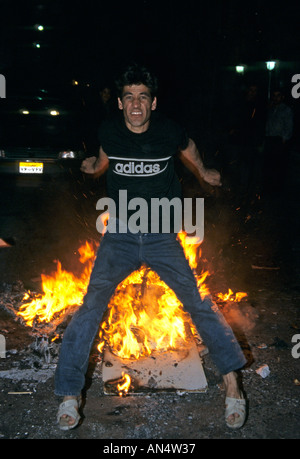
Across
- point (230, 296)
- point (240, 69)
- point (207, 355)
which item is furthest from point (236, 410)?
point (240, 69)

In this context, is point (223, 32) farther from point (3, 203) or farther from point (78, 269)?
point (78, 269)

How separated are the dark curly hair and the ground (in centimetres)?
243

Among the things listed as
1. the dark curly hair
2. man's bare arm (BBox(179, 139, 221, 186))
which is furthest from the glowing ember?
the dark curly hair

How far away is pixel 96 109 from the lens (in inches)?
426

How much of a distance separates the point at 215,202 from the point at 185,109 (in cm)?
896

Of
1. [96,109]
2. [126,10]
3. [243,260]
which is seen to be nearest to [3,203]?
[96,109]

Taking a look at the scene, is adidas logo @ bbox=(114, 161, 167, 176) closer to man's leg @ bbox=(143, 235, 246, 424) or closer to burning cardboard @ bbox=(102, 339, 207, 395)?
man's leg @ bbox=(143, 235, 246, 424)

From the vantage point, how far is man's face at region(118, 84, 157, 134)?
11.2 ft

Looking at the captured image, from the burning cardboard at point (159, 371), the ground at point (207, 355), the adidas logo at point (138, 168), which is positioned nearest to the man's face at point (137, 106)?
the adidas logo at point (138, 168)

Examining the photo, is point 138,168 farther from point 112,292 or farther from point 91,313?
point 91,313

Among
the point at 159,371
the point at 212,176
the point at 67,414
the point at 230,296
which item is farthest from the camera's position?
the point at 230,296

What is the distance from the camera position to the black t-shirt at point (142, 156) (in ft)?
11.4

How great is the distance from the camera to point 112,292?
3.41 metres

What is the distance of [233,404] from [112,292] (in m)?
1.21
